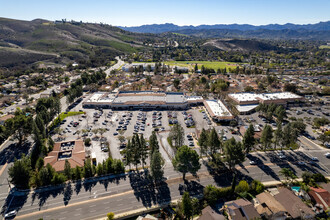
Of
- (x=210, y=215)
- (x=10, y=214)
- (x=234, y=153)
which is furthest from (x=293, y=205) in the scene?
(x=10, y=214)

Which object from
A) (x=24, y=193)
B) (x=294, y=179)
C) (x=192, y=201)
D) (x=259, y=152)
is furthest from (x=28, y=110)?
(x=294, y=179)

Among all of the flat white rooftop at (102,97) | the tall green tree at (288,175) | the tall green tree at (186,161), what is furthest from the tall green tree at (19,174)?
the tall green tree at (288,175)

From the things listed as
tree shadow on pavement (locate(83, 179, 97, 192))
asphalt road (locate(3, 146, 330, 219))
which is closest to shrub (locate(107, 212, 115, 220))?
asphalt road (locate(3, 146, 330, 219))

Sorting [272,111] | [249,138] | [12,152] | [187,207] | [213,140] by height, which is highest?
[213,140]

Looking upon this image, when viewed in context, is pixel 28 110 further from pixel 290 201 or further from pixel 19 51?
pixel 19 51

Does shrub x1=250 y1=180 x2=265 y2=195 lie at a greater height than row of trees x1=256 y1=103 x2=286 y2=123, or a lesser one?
lesser

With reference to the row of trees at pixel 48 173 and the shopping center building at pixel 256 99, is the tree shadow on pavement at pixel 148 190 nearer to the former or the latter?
the row of trees at pixel 48 173

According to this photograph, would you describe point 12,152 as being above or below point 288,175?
below

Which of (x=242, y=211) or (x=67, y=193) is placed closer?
(x=242, y=211)

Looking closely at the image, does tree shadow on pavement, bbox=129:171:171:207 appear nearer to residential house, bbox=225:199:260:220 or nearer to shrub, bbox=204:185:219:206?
shrub, bbox=204:185:219:206

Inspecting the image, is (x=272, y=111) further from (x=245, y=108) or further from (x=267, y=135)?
(x=267, y=135)
